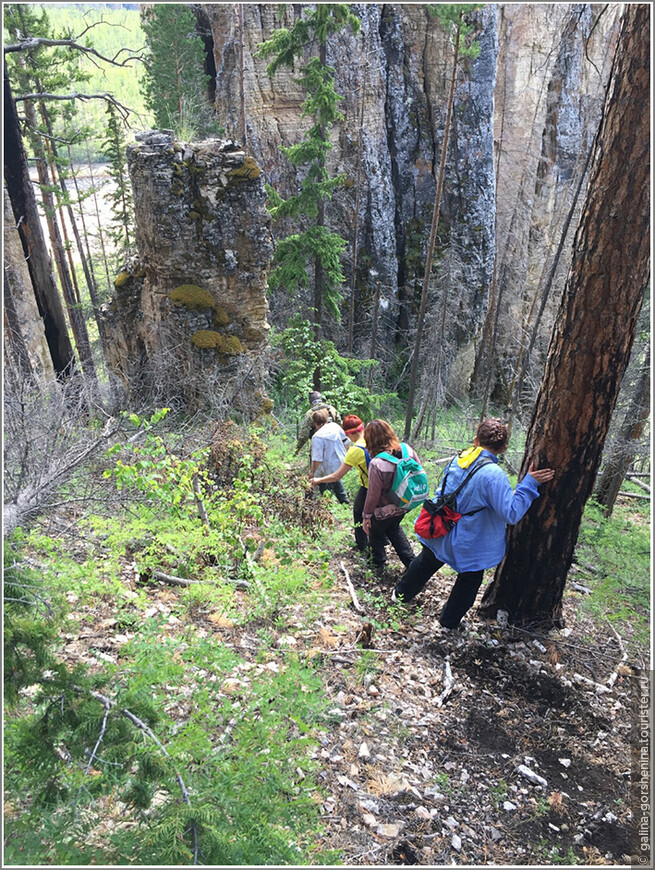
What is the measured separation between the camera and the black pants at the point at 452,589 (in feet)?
14.5

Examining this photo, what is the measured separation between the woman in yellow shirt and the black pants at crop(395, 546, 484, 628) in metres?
1.06

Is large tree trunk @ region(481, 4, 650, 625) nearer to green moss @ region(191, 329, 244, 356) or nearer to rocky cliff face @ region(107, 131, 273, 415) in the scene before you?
rocky cliff face @ region(107, 131, 273, 415)

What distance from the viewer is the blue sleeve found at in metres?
3.98

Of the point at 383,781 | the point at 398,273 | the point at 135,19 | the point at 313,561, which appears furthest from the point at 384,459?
the point at 135,19

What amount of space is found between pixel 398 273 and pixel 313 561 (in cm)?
2283

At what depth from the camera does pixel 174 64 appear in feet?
66.3

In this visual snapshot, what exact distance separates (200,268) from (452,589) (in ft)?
28.3

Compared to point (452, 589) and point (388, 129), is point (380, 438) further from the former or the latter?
point (388, 129)

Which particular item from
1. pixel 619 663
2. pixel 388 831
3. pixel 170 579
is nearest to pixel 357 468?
pixel 170 579

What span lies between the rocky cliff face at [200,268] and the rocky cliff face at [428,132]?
1075 centimetres

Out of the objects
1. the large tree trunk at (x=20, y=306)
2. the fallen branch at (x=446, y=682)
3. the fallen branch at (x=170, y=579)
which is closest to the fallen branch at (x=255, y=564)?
the fallen branch at (x=170, y=579)

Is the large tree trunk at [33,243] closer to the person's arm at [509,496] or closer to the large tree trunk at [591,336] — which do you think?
the person's arm at [509,496]

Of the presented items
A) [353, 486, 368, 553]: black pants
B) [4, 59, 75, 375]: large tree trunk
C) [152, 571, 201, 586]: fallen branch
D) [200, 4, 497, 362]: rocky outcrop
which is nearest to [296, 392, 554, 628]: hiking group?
[353, 486, 368, 553]: black pants

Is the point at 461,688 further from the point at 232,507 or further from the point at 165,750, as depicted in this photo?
the point at 232,507
